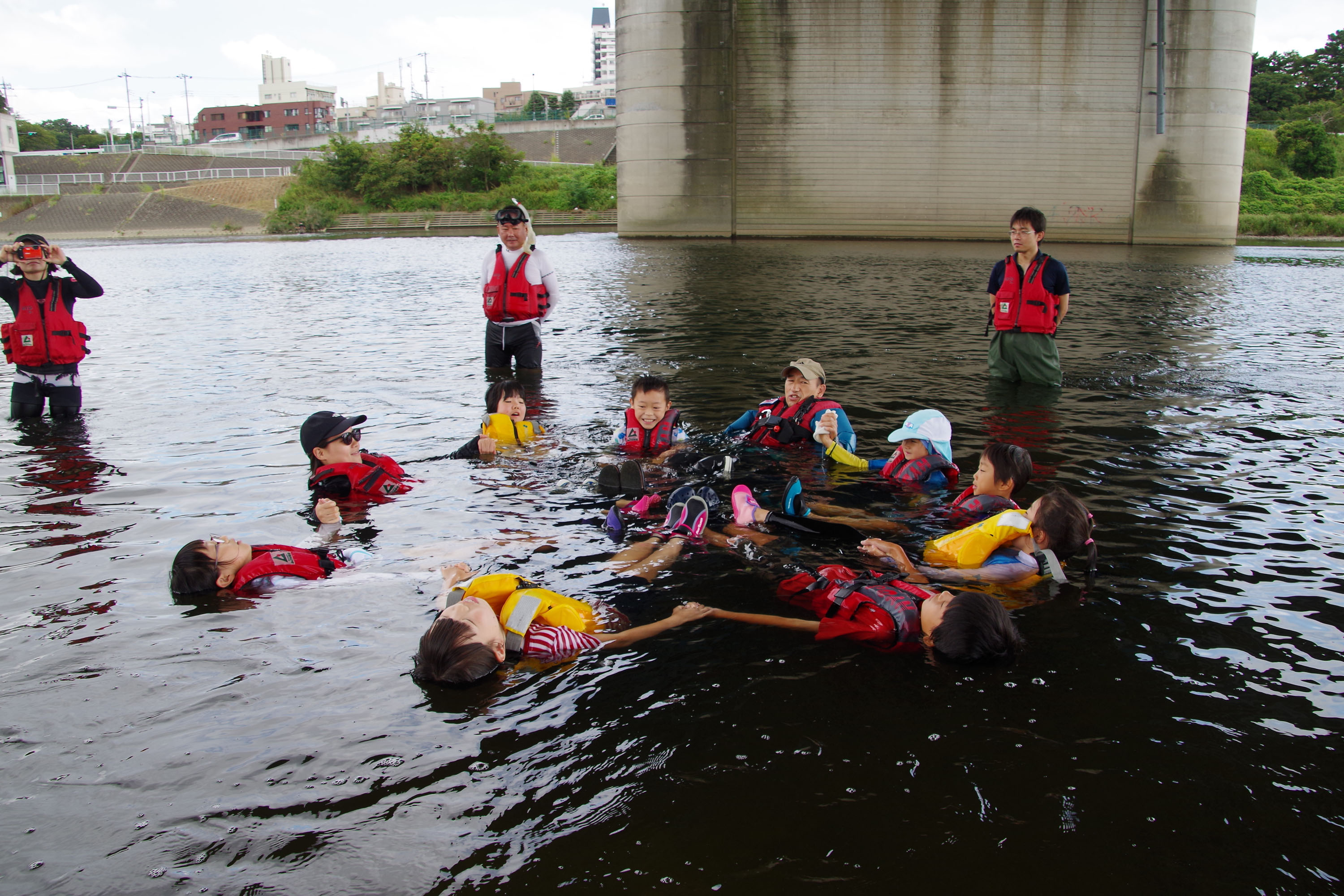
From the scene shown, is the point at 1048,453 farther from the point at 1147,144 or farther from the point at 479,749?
the point at 1147,144

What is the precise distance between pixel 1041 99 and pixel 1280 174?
2472cm

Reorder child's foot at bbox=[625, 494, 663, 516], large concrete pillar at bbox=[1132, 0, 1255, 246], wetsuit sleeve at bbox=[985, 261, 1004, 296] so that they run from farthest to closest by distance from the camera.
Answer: large concrete pillar at bbox=[1132, 0, 1255, 246], wetsuit sleeve at bbox=[985, 261, 1004, 296], child's foot at bbox=[625, 494, 663, 516]

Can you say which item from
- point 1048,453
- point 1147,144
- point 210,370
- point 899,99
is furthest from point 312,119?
point 1048,453

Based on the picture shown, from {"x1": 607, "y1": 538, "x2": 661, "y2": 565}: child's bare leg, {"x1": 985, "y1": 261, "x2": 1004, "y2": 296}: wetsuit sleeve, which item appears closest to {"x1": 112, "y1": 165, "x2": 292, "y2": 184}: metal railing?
{"x1": 985, "y1": 261, "x2": 1004, "y2": 296}: wetsuit sleeve

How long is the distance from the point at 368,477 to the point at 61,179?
7929 centimetres

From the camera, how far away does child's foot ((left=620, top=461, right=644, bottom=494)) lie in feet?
21.3

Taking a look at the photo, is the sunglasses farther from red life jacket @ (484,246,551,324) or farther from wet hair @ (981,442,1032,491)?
wet hair @ (981,442,1032,491)

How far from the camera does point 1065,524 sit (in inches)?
197

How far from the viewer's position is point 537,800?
3244 millimetres

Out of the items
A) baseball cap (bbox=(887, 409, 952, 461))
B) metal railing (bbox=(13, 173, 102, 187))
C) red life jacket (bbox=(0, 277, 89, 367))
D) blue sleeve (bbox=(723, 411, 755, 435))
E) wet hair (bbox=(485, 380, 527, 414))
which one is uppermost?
metal railing (bbox=(13, 173, 102, 187))

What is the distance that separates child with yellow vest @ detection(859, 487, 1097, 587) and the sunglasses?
14.0 feet

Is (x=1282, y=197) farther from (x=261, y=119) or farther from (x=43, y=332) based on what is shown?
(x=261, y=119)

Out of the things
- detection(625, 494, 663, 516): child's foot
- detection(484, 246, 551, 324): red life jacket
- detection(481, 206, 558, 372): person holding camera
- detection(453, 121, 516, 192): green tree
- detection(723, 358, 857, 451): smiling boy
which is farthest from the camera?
detection(453, 121, 516, 192): green tree

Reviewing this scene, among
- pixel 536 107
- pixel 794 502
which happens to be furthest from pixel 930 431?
pixel 536 107
